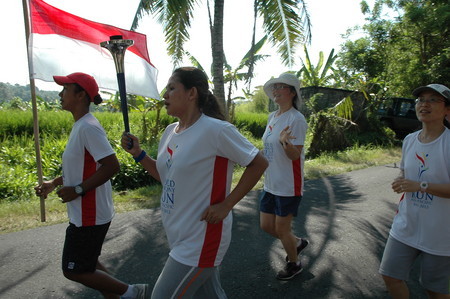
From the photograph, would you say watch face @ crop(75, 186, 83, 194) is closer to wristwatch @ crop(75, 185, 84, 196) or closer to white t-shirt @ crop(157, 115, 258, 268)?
wristwatch @ crop(75, 185, 84, 196)

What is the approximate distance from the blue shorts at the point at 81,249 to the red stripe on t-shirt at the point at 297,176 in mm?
1754

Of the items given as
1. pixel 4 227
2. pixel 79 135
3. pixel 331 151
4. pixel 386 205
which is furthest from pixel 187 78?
pixel 331 151

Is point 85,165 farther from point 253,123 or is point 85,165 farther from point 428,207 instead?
point 253,123

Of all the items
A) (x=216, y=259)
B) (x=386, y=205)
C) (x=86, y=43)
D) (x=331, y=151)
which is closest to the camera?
(x=216, y=259)

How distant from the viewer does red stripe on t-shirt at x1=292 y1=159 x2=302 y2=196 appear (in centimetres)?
350

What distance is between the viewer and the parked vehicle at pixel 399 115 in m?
15.0

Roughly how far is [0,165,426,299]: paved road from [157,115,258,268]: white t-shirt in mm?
1526

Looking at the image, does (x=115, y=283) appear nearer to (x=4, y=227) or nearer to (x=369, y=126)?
(x=4, y=227)

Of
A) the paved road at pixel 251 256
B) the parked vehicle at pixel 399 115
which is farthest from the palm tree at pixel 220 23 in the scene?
the parked vehicle at pixel 399 115

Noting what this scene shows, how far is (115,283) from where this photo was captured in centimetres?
277

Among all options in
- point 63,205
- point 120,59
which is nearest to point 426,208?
Answer: point 120,59

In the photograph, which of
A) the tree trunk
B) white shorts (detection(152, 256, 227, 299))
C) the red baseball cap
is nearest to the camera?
white shorts (detection(152, 256, 227, 299))

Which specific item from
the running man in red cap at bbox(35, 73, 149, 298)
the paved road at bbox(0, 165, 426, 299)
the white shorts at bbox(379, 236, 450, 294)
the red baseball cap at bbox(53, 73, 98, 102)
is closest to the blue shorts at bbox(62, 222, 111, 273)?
the running man in red cap at bbox(35, 73, 149, 298)

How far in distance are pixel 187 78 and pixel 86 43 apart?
7.44 feet
